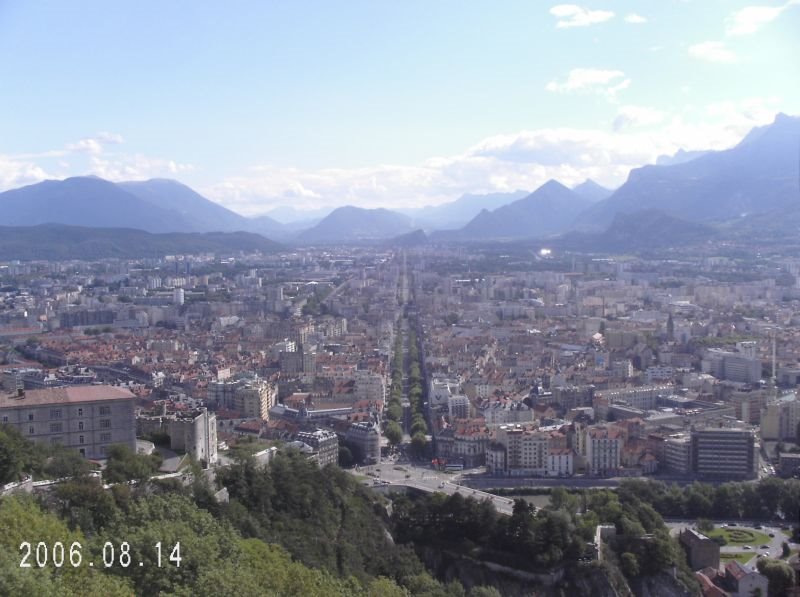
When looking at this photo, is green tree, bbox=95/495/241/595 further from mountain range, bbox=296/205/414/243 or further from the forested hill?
mountain range, bbox=296/205/414/243

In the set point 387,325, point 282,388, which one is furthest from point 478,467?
point 387,325

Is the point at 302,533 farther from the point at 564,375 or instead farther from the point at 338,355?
the point at 338,355

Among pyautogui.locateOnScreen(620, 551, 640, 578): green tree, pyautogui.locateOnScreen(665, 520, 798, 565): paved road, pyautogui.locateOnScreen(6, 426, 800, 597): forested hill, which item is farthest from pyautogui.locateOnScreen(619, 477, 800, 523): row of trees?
pyautogui.locateOnScreen(620, 551, 640, 578): green tree

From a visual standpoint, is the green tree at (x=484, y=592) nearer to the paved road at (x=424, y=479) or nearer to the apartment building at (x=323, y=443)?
the paved road at (x=424, y=479)

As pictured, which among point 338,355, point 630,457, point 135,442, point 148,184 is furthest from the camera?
point 148,184

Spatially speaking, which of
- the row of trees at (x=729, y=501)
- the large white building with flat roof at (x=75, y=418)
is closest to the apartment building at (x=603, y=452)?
the row of trees at (x=729, y=501)

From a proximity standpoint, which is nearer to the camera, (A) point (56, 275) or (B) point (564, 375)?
(B) point (564, 375)

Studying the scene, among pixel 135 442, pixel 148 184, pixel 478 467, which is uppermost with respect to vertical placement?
pixel 148 184

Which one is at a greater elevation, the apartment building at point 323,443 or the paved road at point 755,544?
the apartment building at point 323,443
